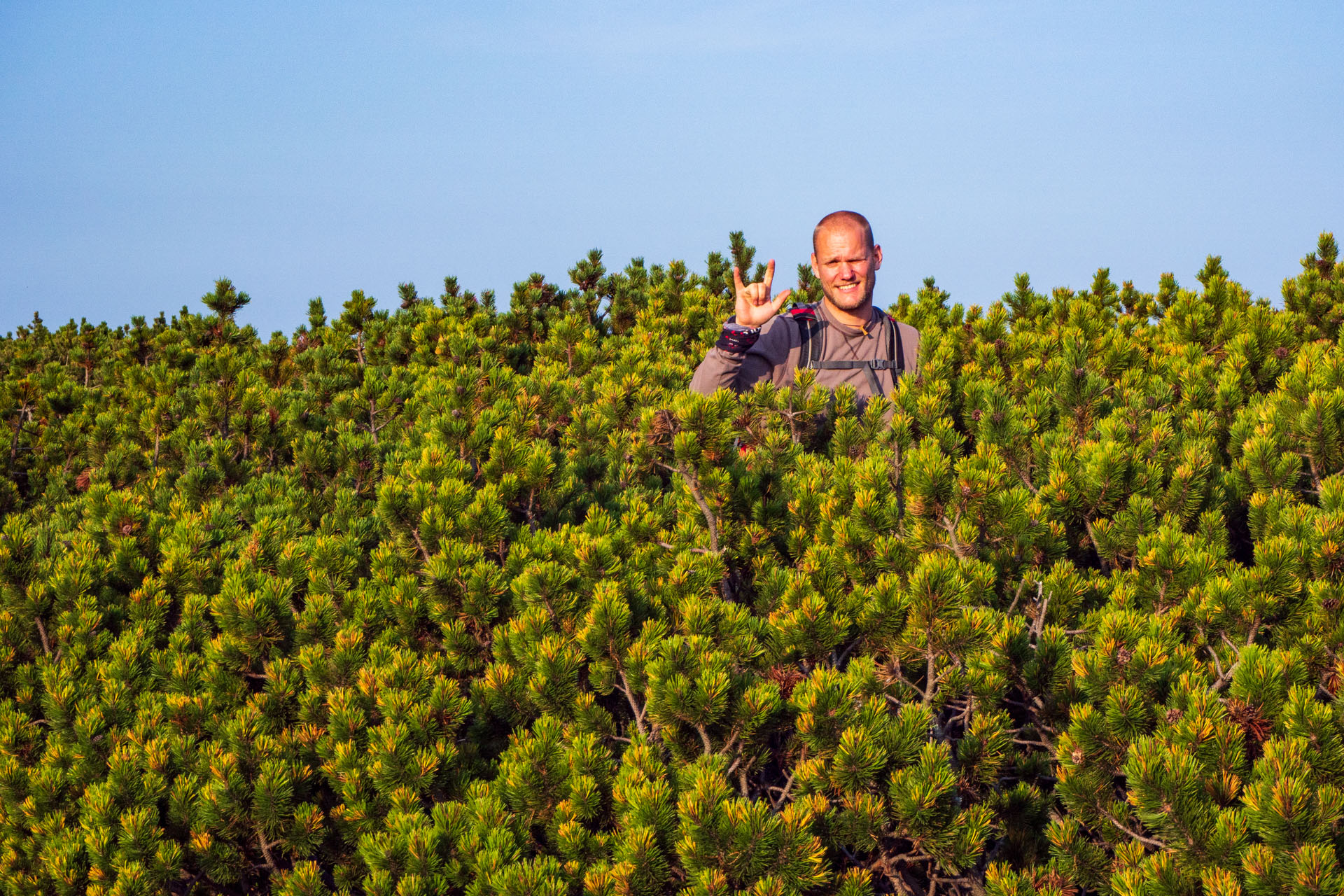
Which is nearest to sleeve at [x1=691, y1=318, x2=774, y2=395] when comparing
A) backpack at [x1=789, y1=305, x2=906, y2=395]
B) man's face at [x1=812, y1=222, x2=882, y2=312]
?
backpack at [x1=789, y1=305, x2=906, y2=395]

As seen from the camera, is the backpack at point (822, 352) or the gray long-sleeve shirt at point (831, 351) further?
the backpack at point (822, 352)

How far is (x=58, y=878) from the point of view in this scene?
394 cm

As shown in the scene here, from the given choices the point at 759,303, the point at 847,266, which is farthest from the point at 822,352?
the point at 759,303

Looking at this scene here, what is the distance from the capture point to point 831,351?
714cm

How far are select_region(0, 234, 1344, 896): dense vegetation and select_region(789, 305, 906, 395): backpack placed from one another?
1.05 metres

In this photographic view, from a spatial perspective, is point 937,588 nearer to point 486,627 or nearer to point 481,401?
point 486,627

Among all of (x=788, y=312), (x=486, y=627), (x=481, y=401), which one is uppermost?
(x=788, y=312)

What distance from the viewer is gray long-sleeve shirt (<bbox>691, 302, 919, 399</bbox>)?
269 inches

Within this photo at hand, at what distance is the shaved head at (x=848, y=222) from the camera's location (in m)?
7.10

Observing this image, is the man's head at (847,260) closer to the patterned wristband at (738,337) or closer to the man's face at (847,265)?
the man's face at (847,265)

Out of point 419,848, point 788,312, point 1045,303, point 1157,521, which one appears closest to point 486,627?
point 419,848

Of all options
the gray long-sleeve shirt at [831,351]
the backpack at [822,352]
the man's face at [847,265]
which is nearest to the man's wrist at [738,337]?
the gray long-sleeve shirt at [831,351]

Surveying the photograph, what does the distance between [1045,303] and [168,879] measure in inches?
294

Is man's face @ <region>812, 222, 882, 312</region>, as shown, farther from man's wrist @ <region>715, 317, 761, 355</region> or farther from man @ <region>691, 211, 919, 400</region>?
man's wrist @ <region>715, 317, 761, 355</region>
